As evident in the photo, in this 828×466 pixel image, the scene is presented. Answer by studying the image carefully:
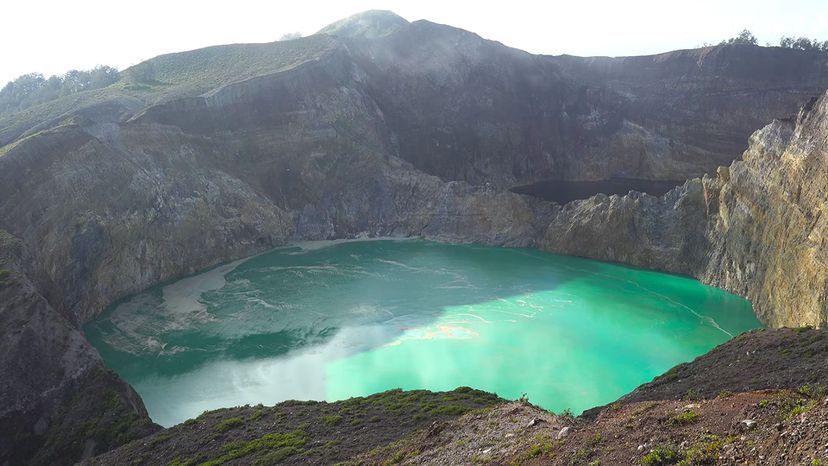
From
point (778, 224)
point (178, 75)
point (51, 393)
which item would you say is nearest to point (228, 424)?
point (51, 393)

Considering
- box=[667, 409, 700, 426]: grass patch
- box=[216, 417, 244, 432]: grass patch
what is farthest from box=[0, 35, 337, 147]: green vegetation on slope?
box=[667, 409, 700, 426]: grass patch

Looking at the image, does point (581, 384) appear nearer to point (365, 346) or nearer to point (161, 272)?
point (365, 346)

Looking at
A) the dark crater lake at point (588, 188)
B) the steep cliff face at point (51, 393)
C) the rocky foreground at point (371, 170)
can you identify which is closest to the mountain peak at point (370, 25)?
the rocky foreground at point (371, 170)

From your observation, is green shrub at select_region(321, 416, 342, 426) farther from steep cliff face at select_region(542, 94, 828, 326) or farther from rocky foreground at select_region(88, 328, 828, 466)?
steep cliff face at select_region(542, 94, 828, 326)

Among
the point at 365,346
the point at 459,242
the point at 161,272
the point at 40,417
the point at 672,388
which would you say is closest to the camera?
the point at 672,388

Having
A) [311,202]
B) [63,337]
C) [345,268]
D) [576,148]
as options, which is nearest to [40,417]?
[63,337]

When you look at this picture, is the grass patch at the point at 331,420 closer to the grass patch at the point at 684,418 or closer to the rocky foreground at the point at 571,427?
the rocky foreground at the point at 571,427
